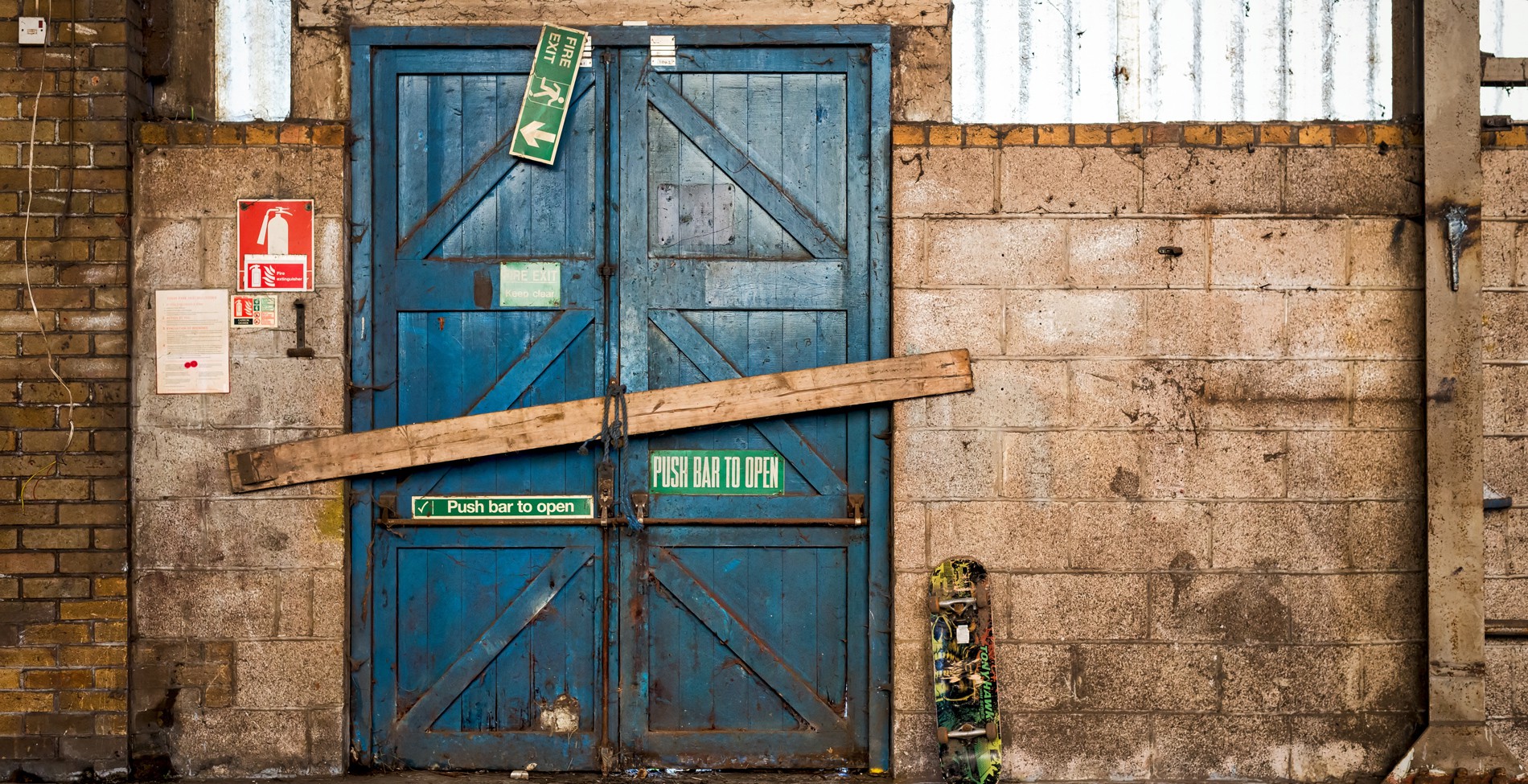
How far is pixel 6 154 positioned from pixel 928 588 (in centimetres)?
417

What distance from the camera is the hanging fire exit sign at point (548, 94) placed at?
12.9 feet

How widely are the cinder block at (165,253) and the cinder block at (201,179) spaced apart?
0.15ft

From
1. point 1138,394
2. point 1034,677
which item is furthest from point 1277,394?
point 1034,677

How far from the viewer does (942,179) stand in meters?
3.94

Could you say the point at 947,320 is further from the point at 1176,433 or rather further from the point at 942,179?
the point at 1176,433

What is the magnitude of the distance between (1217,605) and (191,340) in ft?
14.5

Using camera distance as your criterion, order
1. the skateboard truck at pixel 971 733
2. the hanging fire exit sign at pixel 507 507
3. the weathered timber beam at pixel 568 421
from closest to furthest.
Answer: the skateboard truck at pixel 971 733 < the weathered timber beam at pixel 568 421 < the hanging fire exit sign at pixel 507 507

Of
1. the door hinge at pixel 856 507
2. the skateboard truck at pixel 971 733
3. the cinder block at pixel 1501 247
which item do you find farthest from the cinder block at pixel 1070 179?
the skateboard truck at pixel 971 733

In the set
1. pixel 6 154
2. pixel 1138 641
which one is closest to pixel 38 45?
pixel 6 154

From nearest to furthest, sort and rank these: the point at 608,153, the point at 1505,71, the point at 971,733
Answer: the point at 971,733 < the point at 1505,71 < the point at 608,153

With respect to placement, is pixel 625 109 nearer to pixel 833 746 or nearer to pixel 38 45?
pixel 38 45

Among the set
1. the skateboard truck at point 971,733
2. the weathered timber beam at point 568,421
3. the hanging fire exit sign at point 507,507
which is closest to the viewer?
the skateboard truck at point 971,733

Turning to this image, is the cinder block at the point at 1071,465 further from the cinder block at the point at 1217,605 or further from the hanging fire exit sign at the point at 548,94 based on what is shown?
the hanging fire exit sign at the point at 548,94

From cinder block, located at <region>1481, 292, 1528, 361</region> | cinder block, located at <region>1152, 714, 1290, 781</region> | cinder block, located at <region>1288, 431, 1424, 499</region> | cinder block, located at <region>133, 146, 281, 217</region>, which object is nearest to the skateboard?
cinder block, located at <region>1152, 714, 1290, 781</region>
